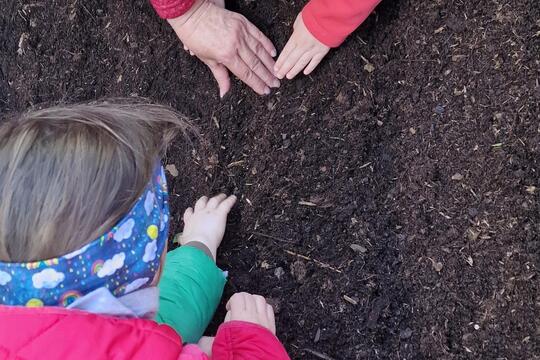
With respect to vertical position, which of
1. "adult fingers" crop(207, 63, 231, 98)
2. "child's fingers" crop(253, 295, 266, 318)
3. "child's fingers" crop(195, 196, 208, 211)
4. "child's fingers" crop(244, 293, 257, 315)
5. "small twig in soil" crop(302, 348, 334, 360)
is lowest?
"small twig in soil" crop(302, 348, 334, 360)

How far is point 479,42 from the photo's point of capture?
5.20 feet

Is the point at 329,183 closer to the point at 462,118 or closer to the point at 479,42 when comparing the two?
the point at 462,118

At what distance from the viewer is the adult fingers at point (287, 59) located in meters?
1.66

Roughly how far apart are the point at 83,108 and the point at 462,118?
3.22ft

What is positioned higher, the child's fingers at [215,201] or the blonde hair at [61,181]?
the blonde hair at [61,181]

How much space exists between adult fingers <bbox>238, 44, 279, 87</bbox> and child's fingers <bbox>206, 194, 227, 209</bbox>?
34 cm

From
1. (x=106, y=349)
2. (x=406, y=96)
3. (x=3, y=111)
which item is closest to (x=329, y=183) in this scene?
(x=406, y=96)

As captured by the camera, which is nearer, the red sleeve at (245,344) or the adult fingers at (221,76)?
the red sleeve at (245,344)

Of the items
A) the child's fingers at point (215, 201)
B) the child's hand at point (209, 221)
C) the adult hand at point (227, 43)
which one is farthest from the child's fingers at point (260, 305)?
the adult hand at point (227, 43)

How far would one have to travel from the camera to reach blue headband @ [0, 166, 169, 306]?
0.89m

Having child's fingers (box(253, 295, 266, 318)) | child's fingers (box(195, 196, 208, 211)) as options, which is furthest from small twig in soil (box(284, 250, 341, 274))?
child's fingers (box(195, 196, 208, 211))

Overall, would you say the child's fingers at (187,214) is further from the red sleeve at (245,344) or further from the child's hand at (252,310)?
the red sleeve at (245,344)

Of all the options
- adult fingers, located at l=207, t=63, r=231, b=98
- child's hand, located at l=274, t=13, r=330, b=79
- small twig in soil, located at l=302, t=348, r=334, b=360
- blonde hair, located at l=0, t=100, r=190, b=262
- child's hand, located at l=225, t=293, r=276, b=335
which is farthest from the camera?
adult fingers, located at l=207, t=63, r=231, b=98

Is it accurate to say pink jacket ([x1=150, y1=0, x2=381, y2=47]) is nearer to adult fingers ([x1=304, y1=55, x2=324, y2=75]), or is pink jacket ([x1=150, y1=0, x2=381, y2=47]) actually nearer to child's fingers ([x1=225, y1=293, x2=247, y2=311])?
adult fingers ([x1=304, y1=55, x2=324, y2=75])
